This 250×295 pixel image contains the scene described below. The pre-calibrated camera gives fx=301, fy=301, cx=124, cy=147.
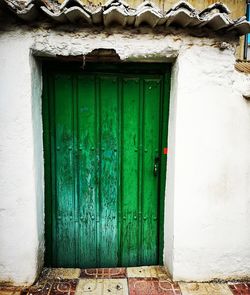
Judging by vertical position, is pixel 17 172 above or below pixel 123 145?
below

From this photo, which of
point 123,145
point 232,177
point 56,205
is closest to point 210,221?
point 232,177

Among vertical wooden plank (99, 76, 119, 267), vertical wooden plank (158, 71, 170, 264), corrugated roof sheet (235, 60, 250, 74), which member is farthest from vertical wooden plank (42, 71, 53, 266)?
corrugated roof sheet (235, 60, 250, 74)

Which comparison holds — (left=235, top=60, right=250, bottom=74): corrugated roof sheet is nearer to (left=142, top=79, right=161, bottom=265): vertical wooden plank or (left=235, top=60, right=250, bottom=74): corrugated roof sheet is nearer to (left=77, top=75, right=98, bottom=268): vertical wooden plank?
(left=142, top=79, right=161, bottom=265): vertical wooden plank

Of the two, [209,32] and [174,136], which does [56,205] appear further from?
[209,32]

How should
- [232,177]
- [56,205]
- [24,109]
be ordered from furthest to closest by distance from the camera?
[56,205] → [232,177] → [24,109]

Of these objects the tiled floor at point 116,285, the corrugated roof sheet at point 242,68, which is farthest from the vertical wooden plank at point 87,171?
the corrugated roof sheet at point 242,68

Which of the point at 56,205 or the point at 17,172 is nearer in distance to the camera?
the point at 17,172

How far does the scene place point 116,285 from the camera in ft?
11.0

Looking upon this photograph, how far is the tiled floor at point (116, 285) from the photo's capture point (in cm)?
326

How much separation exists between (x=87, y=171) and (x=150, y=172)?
0.76m

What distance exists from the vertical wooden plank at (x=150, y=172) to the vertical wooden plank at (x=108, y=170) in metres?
0.35

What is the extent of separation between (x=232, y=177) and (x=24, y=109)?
2380mm

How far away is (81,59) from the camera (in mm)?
3295

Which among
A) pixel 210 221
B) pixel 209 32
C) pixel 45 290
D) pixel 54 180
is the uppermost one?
pixel 209 32
